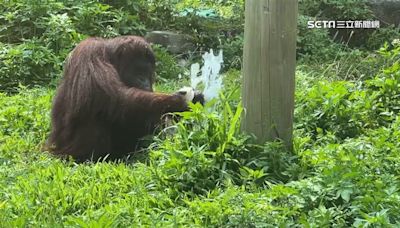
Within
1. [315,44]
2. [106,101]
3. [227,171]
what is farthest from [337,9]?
[227,171]

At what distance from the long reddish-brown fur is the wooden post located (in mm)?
918

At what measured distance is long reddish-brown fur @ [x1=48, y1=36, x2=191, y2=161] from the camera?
3.97 meters

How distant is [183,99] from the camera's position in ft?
13.1

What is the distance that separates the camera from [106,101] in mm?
3979

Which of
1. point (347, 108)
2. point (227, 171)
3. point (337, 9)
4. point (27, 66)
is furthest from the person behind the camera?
point (337, 9)

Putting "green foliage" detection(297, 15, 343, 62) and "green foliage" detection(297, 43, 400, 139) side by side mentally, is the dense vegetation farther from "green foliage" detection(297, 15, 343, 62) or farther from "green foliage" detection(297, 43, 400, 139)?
"green foliage" detection(297, 15, 343, 62)

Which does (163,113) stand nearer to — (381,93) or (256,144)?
(256,144)

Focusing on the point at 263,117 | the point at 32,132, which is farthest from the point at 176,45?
the point at 263,117

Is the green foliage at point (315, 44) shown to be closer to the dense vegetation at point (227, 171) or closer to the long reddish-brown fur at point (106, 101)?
the dense vegetation at point (227, 171)

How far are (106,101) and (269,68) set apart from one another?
128 centimetres

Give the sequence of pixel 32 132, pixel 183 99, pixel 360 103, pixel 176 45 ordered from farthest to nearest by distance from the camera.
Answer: pixel 176 45, pixel 32 132, pixel 183 99, pixel 360 103

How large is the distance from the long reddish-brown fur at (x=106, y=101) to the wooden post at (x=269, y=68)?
3.01 feet

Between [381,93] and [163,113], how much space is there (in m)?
1.30

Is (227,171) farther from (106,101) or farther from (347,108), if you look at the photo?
(106,101)
